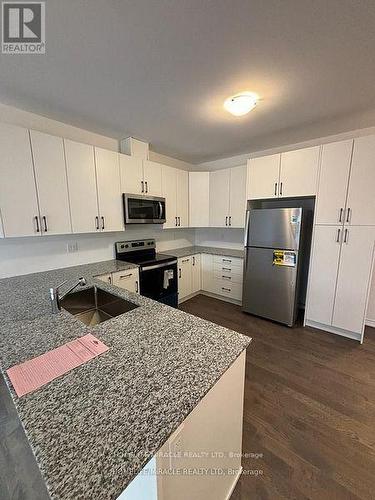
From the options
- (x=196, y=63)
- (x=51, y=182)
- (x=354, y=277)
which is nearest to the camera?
(x=196, y=63)

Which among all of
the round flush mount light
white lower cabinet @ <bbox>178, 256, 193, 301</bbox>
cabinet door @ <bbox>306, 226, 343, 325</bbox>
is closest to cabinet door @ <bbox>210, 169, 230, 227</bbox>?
white lower cabinet @ <bbox>178, 256, 193, 301</bbox>

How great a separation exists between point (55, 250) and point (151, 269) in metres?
1.18

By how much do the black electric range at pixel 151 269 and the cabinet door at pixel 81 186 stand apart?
69 centimetres

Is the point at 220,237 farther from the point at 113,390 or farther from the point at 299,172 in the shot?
the point at 113,390

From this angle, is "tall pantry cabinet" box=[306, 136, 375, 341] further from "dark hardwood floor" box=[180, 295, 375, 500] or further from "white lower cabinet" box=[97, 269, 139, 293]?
"white lower cabinet" box=[97, 269, 139, 293]

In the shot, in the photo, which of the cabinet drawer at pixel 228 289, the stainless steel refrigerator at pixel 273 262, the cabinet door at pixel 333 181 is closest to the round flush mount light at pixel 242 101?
the cabinet door at pixel 333 181

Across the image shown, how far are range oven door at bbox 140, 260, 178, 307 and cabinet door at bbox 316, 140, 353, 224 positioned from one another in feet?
6.95

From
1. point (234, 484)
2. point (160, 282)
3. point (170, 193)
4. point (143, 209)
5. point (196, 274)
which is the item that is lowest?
point (234, 484)

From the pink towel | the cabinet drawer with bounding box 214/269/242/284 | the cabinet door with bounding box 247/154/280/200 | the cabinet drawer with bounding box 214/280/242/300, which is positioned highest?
the cabinet door with bounding box 247/154/280/200

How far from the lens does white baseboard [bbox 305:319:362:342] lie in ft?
8.29

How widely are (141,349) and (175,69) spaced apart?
6.18 feet

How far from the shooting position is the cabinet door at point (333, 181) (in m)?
2.35

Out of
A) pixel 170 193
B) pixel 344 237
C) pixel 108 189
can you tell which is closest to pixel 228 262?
pixel 170 193

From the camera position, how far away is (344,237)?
7.99ft
